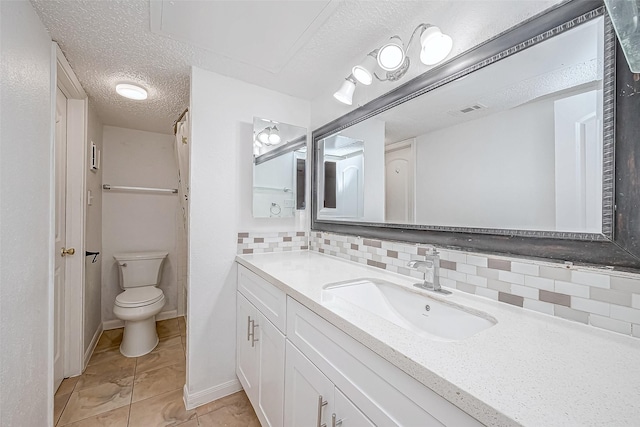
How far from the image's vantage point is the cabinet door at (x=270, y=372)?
1109mm

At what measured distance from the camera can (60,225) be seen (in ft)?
5.77

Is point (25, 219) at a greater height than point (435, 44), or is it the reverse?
point (435, 44)

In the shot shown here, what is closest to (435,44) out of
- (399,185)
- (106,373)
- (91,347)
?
(399,185)

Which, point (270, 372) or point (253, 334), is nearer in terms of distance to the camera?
point (270, 372)

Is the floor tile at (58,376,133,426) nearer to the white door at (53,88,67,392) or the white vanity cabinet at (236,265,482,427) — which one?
the white door at (53,88,67,392)

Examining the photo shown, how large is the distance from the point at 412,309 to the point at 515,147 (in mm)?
706

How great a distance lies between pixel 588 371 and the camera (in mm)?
515

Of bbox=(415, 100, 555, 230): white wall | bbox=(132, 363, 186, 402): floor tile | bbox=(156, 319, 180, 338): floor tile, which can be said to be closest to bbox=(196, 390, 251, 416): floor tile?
bbox=(132, 363, 186, 402): floor tile

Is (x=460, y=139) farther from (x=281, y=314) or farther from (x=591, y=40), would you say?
(x=281, y=314)

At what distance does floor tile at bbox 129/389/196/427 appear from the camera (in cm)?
146

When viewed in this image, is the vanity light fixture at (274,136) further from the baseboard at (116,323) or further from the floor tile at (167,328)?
the baseboard at (116,323)

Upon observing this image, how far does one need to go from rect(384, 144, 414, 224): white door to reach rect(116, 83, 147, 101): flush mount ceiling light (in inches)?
71.3

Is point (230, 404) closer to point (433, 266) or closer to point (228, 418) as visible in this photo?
point (228, 418)

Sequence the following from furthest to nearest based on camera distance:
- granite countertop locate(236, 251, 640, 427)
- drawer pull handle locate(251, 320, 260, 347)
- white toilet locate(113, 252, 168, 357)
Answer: white toilet locate(113, 252, 168, 357), drawer pull handle locate(251, 320, 260, 347), granite countertop locate(236, 251, 640, 427)
